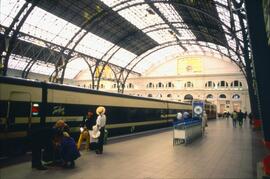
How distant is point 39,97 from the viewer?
32.2 feet

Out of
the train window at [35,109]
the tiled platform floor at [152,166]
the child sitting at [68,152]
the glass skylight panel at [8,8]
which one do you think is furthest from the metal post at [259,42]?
the glass skylight panel at [8,8]

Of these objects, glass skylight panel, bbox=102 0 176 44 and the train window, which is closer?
the train window

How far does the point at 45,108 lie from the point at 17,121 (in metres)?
1.41

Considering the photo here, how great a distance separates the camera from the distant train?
27.8 feet

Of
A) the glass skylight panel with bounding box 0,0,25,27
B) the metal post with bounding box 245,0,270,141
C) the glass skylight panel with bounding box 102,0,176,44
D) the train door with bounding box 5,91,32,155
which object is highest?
the glass skylight panel with bounding box 102,0,176,44

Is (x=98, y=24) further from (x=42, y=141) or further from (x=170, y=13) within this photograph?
(x=42, y=141)

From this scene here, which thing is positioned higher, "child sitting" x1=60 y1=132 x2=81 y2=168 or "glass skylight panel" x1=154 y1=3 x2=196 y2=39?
"glass skylight panel" x1=154 y1=3 x2=196 y2=39

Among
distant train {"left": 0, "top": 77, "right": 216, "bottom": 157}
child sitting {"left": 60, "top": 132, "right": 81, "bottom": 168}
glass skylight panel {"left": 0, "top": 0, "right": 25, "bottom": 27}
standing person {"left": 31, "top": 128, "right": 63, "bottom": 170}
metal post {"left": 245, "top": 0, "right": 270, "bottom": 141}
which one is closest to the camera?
standing person {"left": 31, "top": 128, "right": 63, "bottom": 170}

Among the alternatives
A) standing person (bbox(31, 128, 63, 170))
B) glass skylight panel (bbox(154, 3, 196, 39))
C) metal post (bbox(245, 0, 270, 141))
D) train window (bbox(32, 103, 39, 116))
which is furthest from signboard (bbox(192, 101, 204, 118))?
glass skylight panel (bbox(154, 3, 196, 39))

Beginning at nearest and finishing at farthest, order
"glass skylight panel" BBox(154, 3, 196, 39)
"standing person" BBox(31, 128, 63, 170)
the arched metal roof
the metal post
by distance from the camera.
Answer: "standing person" BBox(31, 128, 63, 170), the metal post, the arched metal roof, "glass skylight panel" BBox(154, 3, 196, 39)

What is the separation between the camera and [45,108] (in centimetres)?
1002

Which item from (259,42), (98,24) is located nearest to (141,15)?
(98,24)

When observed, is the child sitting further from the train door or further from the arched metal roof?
the arched metal roof

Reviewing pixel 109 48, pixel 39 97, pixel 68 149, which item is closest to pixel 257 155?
pixel 68 149
